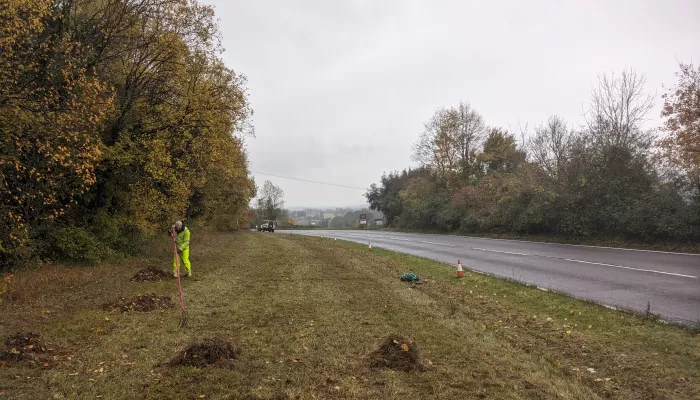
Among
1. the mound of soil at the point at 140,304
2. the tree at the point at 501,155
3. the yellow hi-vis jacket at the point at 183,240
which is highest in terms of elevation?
the tree at the point at 501,155

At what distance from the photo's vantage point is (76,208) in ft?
50.0

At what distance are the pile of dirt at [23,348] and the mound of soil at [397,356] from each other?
4.44m

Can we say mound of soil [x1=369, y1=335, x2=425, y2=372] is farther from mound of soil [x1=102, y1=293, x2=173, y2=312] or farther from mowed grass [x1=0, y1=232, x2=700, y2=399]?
mound of soil [x1=102, y1=293, x2=173, y2=312]

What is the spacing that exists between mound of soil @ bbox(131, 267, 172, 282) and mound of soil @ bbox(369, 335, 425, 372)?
349 inches

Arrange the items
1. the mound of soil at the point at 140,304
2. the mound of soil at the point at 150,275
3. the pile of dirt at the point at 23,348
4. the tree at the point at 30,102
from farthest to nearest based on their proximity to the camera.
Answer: the mound of soil at the point at 150,275 < the mound of soil at the point at 140,304 < the tree at the point at 30,102 < the pile of dirt at the point at 23,348

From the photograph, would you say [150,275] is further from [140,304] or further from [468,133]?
[468,133]

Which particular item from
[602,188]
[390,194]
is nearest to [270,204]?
[390,194]

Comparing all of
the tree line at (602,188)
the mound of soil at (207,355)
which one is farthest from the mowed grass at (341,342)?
the tree line at (602,188)

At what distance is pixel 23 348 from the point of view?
5.77 m

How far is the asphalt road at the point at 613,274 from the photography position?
28.3 ft

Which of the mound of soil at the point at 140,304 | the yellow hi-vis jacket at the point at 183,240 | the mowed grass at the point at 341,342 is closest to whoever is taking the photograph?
the mowed grass at the point at 341,342

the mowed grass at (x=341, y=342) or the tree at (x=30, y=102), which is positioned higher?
the tree at (x=30, y=102)

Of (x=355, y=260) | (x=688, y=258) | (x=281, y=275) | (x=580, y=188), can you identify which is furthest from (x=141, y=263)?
(x=580, y=188)

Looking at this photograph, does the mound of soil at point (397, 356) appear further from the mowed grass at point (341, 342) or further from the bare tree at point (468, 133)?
the bare tree at point (468, 133)
